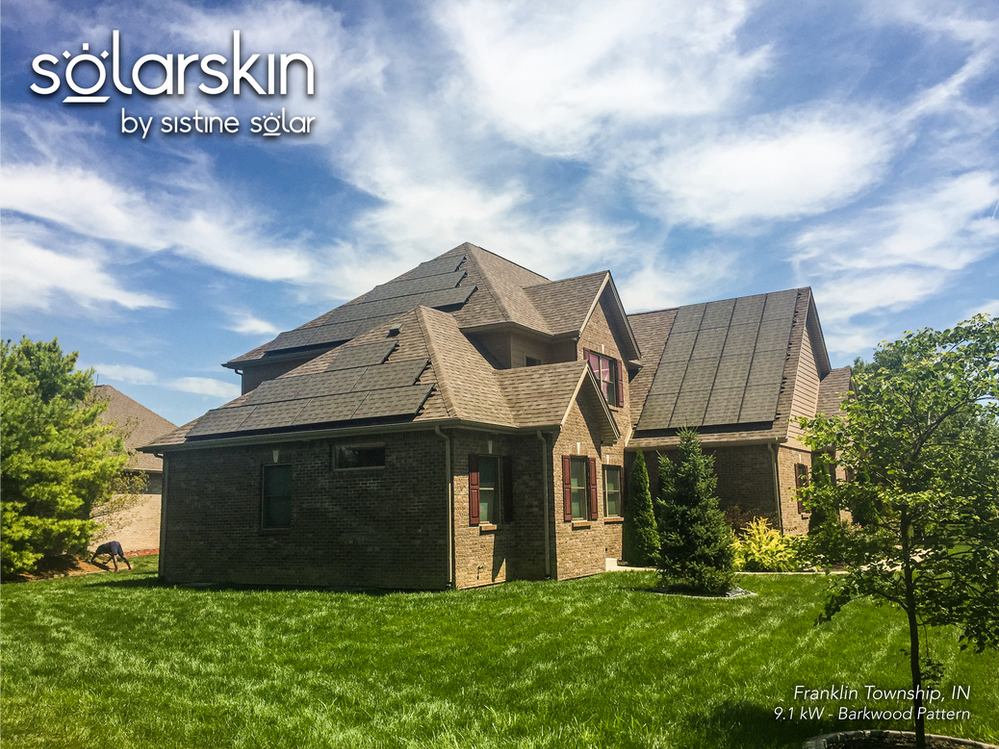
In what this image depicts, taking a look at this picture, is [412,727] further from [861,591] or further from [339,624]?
[339,624]

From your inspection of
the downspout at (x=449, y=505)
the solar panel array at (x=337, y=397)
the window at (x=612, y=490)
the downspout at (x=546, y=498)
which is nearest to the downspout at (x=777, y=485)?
the window at (x=612, y=490)

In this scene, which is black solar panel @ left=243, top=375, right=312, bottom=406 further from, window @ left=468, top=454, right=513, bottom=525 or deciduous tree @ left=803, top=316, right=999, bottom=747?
deciduous tree @ left=803, top=316, right=999, bottom=747

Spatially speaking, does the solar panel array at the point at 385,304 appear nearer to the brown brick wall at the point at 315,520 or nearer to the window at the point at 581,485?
the brown brick wall at the point at 315,520

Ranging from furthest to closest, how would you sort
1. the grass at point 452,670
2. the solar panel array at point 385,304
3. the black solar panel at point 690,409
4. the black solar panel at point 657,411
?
the black solar panel at point 657,411, the black solar panel at point 690,409, the solar panel array at point 385,304, the grass at point 452,670

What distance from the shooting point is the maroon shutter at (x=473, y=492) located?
635 inches

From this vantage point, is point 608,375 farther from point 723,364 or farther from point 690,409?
point 723,364

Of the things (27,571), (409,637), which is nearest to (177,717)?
(409,637)

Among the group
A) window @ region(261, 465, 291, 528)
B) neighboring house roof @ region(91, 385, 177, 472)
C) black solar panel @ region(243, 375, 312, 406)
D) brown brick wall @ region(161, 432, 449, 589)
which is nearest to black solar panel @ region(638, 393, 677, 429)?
brown brick wall @ region(161, 432, 449, 589)

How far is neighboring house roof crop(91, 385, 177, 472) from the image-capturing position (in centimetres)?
3234

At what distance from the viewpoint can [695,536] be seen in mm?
15062

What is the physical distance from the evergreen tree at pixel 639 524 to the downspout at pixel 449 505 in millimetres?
7073

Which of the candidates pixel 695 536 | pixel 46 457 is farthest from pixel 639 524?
pixel 46 457

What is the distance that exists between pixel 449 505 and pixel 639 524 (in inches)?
302

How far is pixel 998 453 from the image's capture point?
256 inches
